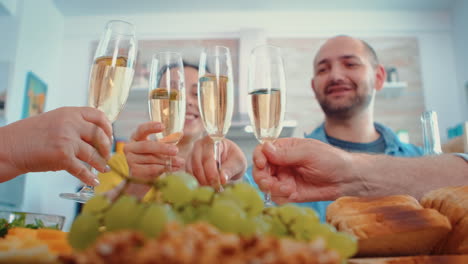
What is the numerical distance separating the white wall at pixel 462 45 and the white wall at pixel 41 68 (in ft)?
12.7

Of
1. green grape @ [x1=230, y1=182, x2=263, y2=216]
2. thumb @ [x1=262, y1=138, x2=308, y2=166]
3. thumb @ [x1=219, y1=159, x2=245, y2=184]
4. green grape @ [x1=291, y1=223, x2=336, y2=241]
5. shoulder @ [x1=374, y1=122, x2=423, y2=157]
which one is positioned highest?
shoulder @ [x1=374, y1=122, x2=423, y2=157]

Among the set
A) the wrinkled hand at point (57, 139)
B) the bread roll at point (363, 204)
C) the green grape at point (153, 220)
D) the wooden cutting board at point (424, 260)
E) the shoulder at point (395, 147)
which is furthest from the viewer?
the shoulder at point (395, 147)

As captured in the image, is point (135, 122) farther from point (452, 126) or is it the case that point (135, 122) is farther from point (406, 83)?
point (452, 126)

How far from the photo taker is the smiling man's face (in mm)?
1903

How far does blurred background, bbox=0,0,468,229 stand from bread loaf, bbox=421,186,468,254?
101 inches

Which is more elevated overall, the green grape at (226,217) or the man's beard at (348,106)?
the man's beard at (348,106)

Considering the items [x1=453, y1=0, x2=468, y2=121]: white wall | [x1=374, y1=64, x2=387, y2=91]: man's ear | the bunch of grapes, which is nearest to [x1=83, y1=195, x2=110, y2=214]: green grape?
the bunch of grapes

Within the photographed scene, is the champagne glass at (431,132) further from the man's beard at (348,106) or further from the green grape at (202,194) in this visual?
the man's beard at (348,106)

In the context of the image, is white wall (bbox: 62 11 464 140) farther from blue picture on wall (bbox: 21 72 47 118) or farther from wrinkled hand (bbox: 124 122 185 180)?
wrinkled hand (bbox: 124 122 185 180)

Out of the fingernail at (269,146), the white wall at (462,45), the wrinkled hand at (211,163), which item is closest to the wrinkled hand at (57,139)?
the wrinkled hand at (211,163)

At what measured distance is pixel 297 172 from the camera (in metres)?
0.87

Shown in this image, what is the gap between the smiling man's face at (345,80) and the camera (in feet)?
6.24

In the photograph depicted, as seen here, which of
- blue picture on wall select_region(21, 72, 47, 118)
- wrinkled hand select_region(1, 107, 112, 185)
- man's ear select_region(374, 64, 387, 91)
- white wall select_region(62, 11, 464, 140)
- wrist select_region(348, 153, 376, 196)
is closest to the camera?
wrinkled hand select_region(1, 107, 112, 185)

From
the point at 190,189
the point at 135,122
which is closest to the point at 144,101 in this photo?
the point at 135,122
